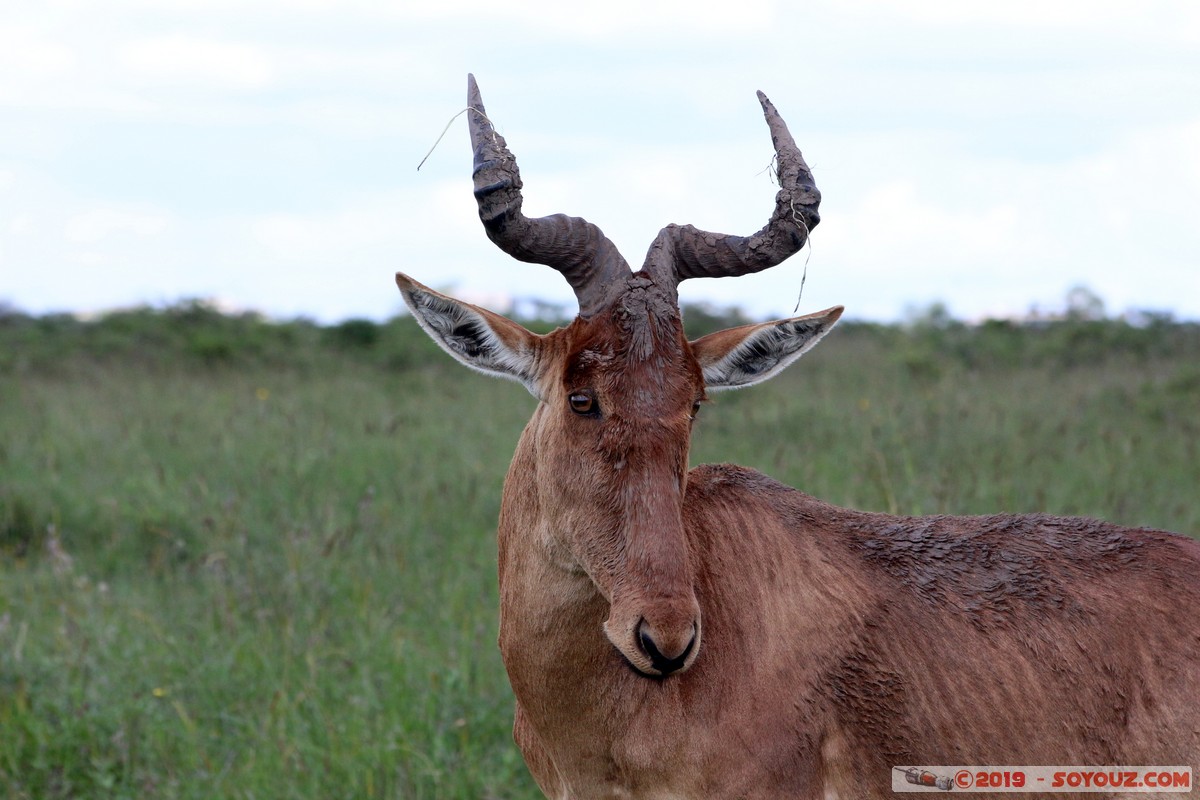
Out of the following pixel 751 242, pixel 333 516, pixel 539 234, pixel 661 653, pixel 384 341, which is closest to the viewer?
pixel 661 653

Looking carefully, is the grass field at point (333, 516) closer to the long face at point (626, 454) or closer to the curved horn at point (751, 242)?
the long face at point (626, 454)

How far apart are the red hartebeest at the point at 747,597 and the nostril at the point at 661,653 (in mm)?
155

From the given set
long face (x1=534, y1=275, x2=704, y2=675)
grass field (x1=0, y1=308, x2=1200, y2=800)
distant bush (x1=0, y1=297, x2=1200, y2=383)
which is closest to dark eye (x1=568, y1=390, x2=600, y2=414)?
long face (x1=534, y1=275, x2=704, y2=675)

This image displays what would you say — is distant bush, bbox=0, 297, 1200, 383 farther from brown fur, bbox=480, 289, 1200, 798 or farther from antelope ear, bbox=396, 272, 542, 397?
antelope ear, bbox=396, 272, 542, 397

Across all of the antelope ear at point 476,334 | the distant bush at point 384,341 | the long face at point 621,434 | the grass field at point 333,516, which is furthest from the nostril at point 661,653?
the distant bush at point 384,341

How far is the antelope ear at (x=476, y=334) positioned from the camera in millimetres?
3645

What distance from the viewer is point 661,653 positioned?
3.07m

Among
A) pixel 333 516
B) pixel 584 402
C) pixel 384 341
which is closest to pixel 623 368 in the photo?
pixel 584 402

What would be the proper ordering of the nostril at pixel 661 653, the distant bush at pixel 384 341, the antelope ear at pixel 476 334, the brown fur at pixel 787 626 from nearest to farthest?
the nostril at pixel 661 653
the brown fur at pixel 787 626
the antelope ear at pixel 476 334
the distant bush at pixel 384 341

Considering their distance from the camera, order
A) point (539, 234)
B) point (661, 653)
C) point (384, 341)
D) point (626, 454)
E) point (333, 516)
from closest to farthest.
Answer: point (661, 653) < point (626, 454) < point (539, 234) < point (333, 516) < point (384, 341)

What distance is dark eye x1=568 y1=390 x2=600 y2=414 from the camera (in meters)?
3.43

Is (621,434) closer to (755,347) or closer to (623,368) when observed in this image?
(623,368)

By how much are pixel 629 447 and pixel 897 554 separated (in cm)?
117

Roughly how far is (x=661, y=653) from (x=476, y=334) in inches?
48.6
